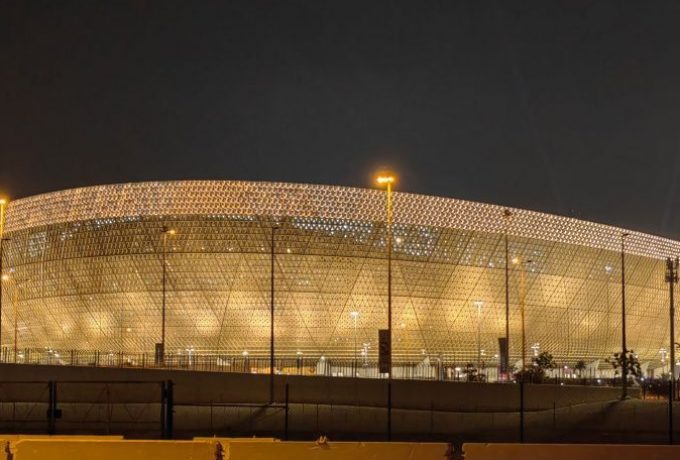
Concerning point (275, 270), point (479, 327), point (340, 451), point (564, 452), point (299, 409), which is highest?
point (275, 270)

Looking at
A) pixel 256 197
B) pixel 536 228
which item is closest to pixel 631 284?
pixel 536 228

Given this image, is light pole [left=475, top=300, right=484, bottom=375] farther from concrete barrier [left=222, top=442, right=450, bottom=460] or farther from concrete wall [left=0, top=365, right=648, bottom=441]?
concrete barrier [left=222, top=442, right=450, bottom=460]

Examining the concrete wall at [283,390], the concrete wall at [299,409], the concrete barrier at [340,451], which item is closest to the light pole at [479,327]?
the concrete wall at [299,409]

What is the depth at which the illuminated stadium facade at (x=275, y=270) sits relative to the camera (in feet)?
246

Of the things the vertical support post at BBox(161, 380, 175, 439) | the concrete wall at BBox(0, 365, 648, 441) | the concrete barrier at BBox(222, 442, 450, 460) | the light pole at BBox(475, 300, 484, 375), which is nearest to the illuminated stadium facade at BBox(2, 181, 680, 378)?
the light pole at BBox(475, 300, 484, 375)

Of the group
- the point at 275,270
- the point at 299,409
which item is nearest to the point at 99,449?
the point at 299,409

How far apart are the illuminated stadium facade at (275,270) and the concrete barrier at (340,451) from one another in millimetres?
57096

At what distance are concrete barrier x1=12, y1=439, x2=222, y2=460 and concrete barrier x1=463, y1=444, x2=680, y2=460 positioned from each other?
478cm

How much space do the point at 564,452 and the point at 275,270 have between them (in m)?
58.5

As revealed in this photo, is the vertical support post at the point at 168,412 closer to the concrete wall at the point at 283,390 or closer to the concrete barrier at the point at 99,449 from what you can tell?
the concrete barrier at the point at 99,449

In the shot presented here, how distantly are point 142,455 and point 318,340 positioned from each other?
6214 centimetres

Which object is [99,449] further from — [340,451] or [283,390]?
[283,390]

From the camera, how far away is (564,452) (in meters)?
18.2

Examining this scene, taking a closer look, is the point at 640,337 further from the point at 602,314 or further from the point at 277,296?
the point at 277,296
